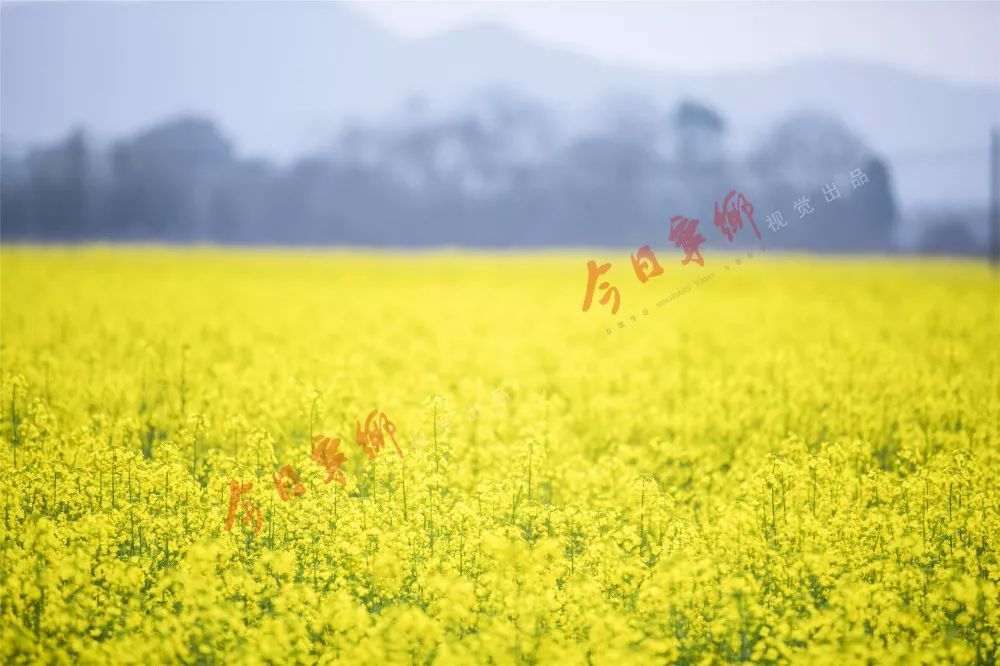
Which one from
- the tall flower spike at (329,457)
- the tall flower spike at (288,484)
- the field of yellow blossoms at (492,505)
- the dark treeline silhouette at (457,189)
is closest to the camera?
the field of yellow blossoms at (492,505)

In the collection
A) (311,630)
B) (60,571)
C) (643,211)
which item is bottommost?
(311,630)

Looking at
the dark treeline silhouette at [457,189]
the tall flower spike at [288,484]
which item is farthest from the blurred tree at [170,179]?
the tall flower spike at [288,484]

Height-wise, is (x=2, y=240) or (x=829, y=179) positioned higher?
(x=829, y=179)

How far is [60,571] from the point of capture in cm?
571

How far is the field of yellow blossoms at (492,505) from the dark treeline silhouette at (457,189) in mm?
55643

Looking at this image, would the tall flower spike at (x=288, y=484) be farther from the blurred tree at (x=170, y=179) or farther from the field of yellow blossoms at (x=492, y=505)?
the blurred tree at (x=170, y=179)

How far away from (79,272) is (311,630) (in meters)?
28.8

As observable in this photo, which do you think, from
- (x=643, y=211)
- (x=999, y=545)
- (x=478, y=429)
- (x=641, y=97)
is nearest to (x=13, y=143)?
(x=643, y=211)

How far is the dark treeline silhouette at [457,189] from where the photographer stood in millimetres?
66750

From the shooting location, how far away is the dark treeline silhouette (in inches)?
2628

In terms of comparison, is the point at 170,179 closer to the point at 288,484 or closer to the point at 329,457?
the point at 329,457

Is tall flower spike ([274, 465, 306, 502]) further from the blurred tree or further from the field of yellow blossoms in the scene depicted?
the blurred tree

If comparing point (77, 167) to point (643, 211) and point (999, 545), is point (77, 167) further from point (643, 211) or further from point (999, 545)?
point (999, 545)

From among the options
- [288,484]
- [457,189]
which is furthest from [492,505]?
[457,189]
